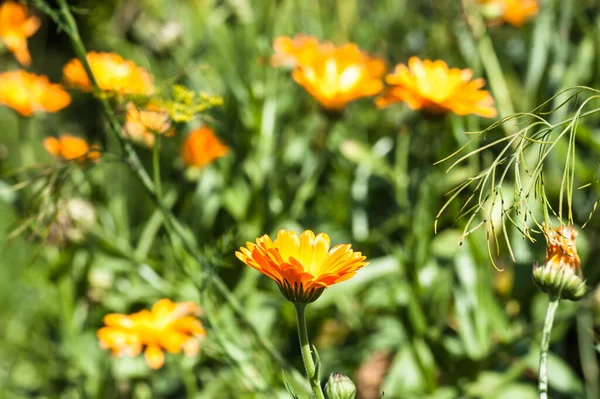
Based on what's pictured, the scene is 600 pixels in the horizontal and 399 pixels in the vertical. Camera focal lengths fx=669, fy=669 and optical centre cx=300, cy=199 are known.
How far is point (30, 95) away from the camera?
49.5 inches

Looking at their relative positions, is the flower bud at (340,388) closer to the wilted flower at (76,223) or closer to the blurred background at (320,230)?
the blurred background at (320,230)

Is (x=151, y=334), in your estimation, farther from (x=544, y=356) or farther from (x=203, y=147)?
(x=544, y=356)

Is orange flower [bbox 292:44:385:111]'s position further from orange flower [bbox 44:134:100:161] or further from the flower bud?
the flower bud

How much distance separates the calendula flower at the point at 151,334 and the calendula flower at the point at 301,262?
405mm

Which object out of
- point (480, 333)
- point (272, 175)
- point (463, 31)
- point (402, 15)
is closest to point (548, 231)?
point (480, 333)

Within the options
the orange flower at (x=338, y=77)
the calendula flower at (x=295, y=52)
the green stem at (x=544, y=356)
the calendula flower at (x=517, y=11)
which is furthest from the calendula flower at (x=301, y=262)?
the calendula flower at (x=517, y=11)

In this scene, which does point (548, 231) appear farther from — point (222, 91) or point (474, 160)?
point (222, 91)

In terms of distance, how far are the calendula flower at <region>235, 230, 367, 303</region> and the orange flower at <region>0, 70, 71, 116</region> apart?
86 centimetres

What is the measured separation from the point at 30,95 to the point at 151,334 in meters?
0.59

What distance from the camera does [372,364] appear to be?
1.38 m

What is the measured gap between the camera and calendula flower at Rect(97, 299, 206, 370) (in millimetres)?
903

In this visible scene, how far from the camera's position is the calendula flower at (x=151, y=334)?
903 mm

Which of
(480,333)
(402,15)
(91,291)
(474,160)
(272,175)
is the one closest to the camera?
(480,333)

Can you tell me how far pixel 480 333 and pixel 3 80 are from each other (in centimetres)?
101
